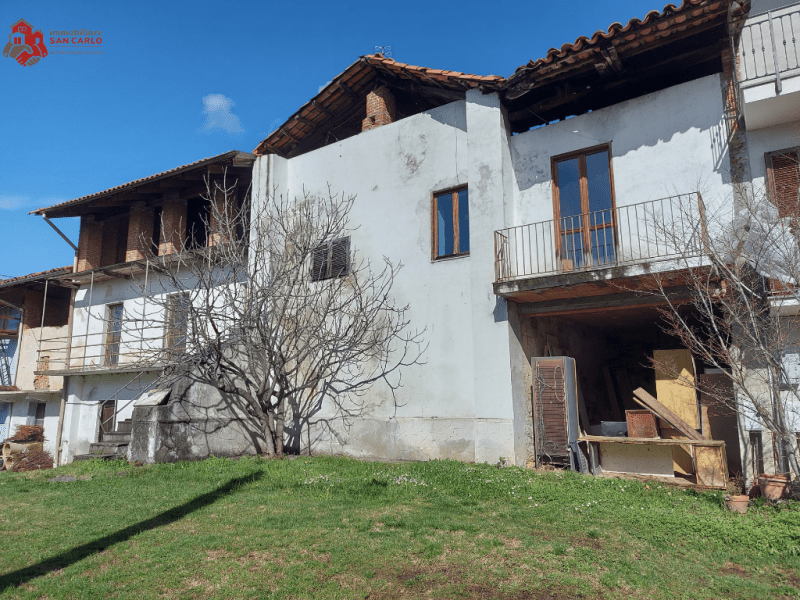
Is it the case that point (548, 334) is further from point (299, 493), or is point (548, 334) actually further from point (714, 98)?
point (299, 493)

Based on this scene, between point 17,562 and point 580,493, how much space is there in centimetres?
681

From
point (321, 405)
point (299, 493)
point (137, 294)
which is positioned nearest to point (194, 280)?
point (137, 294)

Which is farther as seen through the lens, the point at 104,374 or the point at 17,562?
the point at 104,374

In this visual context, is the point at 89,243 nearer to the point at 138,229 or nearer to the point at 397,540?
the point at 138,229

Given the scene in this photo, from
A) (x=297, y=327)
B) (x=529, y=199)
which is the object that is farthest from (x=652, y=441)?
(x=297, y=327)

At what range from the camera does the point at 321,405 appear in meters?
12.3

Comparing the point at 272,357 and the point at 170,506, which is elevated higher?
the point at 272,357

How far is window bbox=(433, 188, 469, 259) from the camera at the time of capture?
37.1 feet

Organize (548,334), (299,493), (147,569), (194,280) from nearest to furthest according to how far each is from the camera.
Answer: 1. (147,569)
2. (299,493)
3. (548,334)
4. (194,280)

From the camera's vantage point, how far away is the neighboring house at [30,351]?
18.8 metres

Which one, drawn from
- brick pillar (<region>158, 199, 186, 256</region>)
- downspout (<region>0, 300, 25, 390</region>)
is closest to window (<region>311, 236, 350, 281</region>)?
brick pillar (<region>158, 199, 186, 256</region>)

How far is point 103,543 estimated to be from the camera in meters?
5.82

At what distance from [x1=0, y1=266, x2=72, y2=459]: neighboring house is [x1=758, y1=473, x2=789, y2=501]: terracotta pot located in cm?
1953

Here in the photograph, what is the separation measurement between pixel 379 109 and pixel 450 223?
3.83 meters
